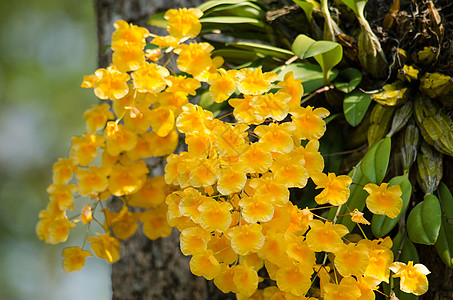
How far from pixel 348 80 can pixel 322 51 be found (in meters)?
0.17

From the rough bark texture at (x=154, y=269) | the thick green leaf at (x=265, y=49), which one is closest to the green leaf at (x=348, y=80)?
the thick green leaf at (x=265, y=49)

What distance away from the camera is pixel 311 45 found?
0.90 m

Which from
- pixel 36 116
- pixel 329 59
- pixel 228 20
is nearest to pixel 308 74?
pixel 329 59

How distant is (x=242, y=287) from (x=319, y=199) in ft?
0.65

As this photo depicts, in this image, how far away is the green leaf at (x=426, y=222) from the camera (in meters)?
0.81

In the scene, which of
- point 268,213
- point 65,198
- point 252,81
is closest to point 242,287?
point 268,213

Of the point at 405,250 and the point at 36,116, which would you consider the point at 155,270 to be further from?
the point at 36,116

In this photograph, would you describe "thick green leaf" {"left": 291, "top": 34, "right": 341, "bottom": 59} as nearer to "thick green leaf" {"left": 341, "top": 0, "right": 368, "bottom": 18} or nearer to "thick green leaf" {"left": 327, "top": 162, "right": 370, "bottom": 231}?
"thick green leaf" {"left": 341, "top": 0, "right": 368, "bottom": 18}

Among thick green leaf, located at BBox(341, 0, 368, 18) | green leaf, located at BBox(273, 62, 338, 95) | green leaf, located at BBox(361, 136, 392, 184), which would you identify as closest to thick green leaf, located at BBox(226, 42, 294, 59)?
green leaf, located at BBox(273, 62, 338, 95)

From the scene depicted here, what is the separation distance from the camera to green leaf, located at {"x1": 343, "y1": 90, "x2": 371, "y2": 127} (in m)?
0.91

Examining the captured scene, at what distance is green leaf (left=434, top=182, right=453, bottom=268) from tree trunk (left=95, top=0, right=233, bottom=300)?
549mm

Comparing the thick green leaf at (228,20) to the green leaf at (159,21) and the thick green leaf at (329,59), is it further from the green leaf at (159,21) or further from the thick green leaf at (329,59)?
the thick green leaf at (329,59)

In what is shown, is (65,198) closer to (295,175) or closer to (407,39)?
(295,175)

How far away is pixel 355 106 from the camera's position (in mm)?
Result: 934
